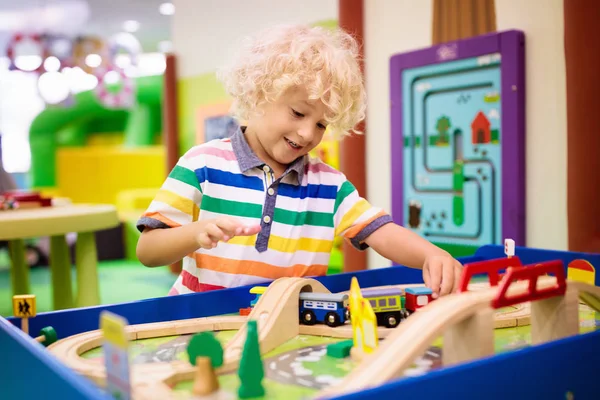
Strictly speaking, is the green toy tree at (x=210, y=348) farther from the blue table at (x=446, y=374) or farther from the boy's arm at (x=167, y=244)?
the boy's arm at (x=167, y=244)

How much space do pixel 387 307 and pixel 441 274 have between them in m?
0.11

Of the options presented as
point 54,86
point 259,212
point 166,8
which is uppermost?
point 166,8

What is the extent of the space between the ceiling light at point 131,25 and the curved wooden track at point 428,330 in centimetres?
570

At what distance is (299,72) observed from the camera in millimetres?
935

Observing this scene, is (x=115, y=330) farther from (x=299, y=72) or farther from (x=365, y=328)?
(x=299, y=72)

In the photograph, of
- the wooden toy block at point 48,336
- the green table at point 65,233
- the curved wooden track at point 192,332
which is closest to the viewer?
the curved wooden track at point 192,332

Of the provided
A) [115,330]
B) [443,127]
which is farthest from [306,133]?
[443,127]

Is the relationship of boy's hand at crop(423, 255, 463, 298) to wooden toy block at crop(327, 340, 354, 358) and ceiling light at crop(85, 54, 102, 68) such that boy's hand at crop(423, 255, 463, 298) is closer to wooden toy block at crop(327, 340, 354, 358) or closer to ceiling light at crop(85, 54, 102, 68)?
wooden toy block at crop(327, 340, 354, 358)

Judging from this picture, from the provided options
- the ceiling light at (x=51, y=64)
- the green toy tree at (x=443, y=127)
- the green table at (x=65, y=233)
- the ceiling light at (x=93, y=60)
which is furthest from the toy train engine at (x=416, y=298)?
the ceiling light at (x=93, y=60)

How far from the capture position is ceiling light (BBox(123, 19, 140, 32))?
5.82m

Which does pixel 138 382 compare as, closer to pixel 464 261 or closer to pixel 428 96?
pixel 464 261

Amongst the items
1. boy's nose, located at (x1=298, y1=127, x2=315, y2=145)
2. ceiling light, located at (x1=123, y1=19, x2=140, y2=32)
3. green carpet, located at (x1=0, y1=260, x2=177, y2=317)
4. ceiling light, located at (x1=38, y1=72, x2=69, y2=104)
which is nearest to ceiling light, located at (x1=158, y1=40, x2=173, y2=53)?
ceiling light, located at (x1=123, y1=19, x2=140, y2=32)

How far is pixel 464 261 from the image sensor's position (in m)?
1.09

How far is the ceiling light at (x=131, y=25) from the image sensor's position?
582 cm
